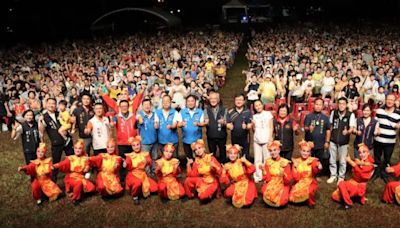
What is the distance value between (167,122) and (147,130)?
0.43m

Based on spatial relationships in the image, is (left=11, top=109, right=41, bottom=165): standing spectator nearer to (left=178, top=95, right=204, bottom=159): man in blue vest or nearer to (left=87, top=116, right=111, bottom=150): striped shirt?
(left=87, top=116, right=111, bottom=150): striped shirt

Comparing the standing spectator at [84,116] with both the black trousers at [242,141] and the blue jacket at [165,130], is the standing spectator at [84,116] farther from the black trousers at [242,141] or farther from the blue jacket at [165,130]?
the black trousers at [242,141]

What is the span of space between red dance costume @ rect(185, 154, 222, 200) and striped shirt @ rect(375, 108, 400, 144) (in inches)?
127

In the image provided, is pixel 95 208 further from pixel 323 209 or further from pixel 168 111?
pixel 323 209

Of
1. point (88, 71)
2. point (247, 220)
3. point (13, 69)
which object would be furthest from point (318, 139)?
point (13, 69)

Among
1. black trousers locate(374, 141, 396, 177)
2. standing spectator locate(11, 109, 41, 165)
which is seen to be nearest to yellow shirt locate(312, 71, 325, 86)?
black trousers locate(374, 141, 396, 177)

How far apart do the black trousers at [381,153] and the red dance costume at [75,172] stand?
18.4ft

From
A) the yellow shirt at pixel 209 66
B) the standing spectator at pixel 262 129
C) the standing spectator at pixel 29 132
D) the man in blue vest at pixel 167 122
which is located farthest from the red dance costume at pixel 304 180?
the yellow shirt at pixel 209 66

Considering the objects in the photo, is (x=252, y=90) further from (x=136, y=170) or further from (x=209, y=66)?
(x=136, y=170)

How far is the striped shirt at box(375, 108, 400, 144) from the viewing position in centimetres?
734

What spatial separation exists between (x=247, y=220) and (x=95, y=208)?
2767 mm

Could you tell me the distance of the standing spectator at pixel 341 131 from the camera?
7.35 meters

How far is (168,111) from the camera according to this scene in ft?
25.8

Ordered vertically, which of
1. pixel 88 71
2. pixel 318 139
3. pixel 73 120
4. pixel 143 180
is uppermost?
pixel 88 71
